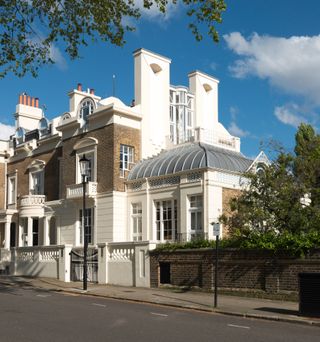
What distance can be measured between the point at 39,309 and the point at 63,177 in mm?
16839

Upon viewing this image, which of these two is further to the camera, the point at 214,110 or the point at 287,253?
the point at 214,110

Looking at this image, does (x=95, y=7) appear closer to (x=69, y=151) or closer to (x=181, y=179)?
(x=181, y=179)

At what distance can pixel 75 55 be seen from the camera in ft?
53.2

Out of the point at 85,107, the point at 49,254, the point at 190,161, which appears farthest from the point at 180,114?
the point at 49,254

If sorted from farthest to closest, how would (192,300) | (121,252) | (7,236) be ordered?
(7,236) < (121,252) < (192,300)

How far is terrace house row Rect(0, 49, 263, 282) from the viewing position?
80.4ft

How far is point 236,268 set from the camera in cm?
1853

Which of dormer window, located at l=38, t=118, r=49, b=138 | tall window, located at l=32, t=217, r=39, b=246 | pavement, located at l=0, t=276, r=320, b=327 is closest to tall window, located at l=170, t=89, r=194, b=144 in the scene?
dormer window, located at l=38, t=118, r=49, b=138

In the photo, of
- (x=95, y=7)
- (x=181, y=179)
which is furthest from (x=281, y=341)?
(x=181, y=179)

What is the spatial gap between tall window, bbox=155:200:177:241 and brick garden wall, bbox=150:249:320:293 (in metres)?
3.81

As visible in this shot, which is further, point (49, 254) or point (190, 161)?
point (49, 254)

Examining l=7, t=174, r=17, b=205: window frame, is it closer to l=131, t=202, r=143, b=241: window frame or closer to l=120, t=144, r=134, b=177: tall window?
l=120, t=144, r=134, b=177: tall window

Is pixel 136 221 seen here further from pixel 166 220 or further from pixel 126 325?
pixel 126 325

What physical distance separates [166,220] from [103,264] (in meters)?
3.87
